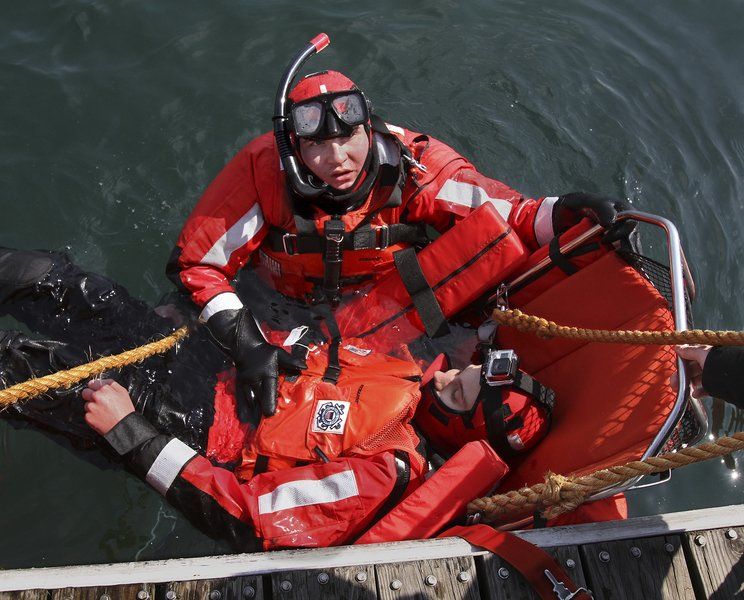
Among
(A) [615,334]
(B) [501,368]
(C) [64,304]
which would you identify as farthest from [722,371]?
(C) [64,304]

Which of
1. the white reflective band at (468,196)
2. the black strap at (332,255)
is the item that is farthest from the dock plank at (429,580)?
the white reflective band at (468,196)

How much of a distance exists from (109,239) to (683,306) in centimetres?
297

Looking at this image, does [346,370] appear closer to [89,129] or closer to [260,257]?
[260,257]

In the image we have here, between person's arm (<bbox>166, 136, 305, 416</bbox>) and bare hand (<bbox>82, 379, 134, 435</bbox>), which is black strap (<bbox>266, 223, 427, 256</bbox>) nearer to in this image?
person's arm (<bbox>166, 136, 305, 416</bbox>)

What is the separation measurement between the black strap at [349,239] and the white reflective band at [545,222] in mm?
608

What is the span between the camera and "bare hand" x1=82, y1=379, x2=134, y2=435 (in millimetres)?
2781

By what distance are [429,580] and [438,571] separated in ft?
0.15

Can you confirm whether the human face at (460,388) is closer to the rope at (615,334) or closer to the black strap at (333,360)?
the rope at (615,334)

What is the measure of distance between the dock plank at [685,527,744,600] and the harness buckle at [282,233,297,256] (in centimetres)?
197

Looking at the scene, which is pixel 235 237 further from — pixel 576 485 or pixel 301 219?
pixel 576 485

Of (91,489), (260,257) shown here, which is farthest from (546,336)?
(91,489)

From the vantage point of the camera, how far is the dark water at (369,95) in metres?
3.88

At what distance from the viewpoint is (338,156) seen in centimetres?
298

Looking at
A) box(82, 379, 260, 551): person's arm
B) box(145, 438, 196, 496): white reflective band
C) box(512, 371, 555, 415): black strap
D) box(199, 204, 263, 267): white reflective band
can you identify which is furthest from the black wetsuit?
box(512, 371, 555, 415): black strap
